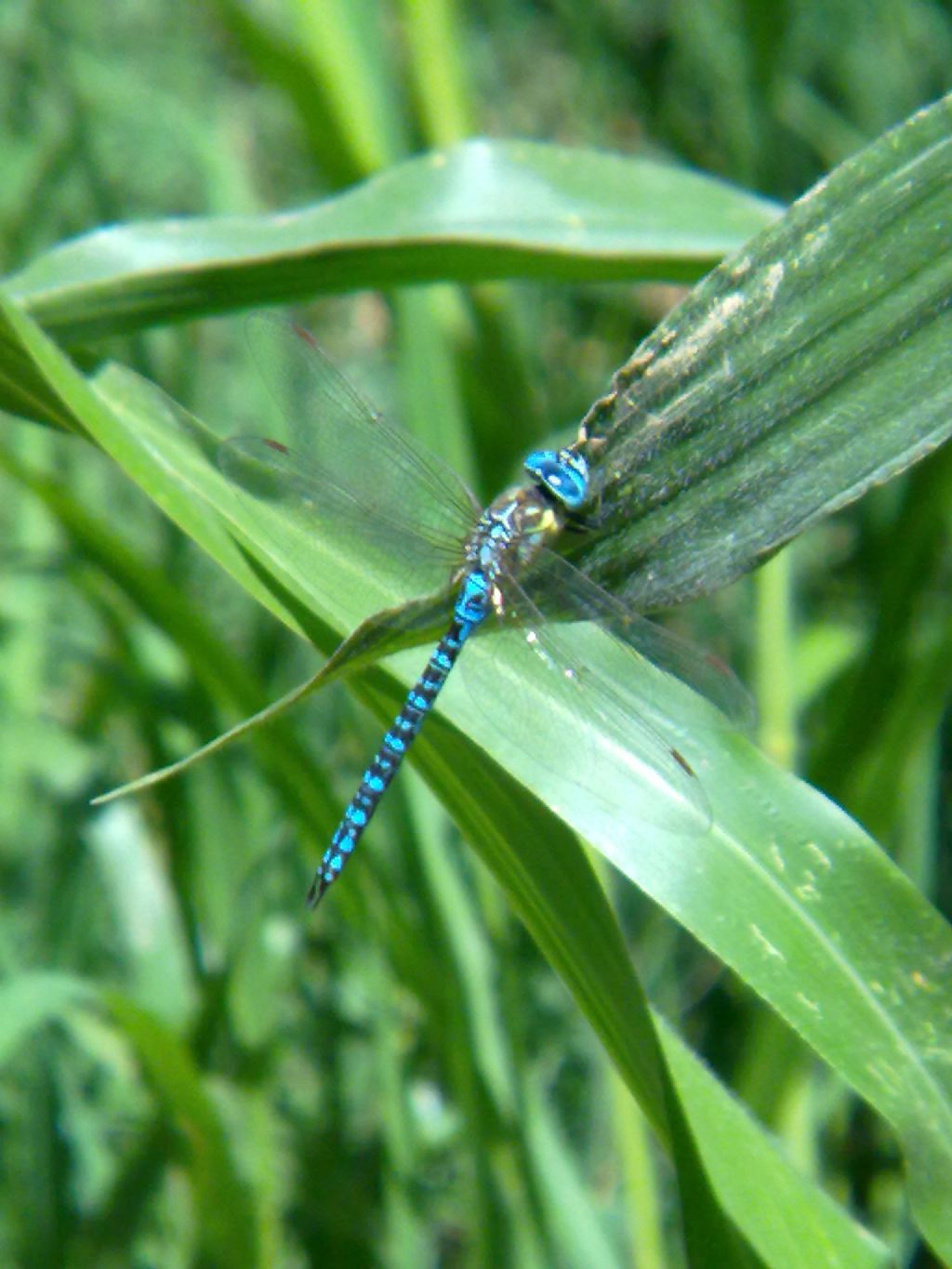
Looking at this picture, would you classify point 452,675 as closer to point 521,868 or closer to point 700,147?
point 521,868

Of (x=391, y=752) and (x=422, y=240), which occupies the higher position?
(x=422, y=240)

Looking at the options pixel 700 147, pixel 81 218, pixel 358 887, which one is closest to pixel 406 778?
pixel 358 887

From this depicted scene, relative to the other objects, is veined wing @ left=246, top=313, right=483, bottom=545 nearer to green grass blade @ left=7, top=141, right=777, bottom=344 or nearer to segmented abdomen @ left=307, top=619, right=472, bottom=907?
green grass blade @ left=7, top=141, right=777, bottom=344

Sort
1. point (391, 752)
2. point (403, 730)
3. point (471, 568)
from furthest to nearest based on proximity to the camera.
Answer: point (471, 568) < point (391, 752) < point (403, 730)

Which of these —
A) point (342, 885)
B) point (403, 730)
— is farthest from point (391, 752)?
point (342, 885)

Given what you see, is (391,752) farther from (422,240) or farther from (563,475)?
(422,240)

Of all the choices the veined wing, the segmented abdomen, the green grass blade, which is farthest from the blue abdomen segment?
the green grass blade
